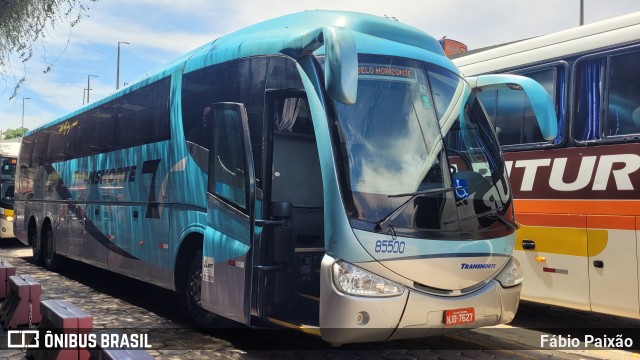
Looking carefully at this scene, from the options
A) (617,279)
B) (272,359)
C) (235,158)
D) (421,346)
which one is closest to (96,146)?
(235,158)

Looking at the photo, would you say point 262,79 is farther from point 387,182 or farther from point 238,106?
point 387,182

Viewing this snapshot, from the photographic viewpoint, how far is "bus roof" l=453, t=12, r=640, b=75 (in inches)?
244

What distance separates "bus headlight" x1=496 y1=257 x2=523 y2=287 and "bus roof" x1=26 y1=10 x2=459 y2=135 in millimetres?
2026

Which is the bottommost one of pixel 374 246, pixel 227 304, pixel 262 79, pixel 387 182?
pixel 227 304

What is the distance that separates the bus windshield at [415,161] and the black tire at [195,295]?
2.78 m

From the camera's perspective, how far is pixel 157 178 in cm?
750

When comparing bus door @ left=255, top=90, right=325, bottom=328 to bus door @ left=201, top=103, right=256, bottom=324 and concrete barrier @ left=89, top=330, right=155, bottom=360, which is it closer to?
bus door @ left=201, top=103, right=256, bottom=324

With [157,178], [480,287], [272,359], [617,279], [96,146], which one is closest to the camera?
[480,287]

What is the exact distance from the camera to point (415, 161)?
15.6 ft

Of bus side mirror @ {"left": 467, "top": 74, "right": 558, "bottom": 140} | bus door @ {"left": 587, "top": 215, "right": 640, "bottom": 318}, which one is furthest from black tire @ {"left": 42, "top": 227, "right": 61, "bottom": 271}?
bus door @ {"left": 587, "top": 215, "right": 640, "bottom": 318}

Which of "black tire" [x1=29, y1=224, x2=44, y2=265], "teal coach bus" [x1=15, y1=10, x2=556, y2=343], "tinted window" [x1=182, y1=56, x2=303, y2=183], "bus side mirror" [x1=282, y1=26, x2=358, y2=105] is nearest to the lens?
"bus side mirror" [x1=282, y1=26, x2=358, y2=105]

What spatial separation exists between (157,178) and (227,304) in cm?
269

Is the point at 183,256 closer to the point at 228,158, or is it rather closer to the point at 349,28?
the point at 228,158

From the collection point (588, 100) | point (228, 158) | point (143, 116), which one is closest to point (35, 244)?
point (143, 116)
